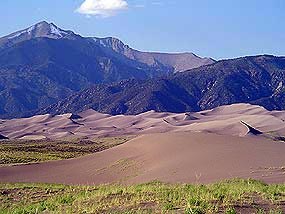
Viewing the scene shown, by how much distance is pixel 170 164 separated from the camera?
1468 inches

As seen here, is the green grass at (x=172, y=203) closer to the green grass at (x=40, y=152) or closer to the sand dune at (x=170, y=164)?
the sand dune at (x=170, y=164)

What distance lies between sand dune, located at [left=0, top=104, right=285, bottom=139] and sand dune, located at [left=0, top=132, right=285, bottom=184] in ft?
240

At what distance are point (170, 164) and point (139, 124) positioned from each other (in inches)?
5404

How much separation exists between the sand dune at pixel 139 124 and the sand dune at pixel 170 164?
7307cm

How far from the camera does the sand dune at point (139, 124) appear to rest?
138 meters

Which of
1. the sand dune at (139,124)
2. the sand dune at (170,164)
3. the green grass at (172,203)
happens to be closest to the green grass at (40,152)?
the sand dune at (170,164)

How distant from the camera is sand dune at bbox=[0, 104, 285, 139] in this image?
138m

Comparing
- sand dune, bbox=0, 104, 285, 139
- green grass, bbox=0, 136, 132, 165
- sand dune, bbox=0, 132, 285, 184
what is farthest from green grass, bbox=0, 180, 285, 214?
sand dune, bbox=0, 104, 285, 139

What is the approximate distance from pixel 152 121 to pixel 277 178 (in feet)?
484

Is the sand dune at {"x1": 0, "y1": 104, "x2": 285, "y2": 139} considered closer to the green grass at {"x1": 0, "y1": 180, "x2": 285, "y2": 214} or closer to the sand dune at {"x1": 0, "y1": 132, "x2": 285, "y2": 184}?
the sand dune at {"x1": 0, "y1": 132, "x2": 285, "y2": 184}

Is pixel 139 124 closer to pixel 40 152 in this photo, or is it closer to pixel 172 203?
pixel 40 152

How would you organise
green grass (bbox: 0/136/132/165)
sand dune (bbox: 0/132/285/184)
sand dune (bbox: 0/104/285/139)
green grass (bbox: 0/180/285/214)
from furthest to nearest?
sand dune (bbox: 0/104/285/139)
green grass (bbox: 0/136/132/165)
sand dune (bbox: 0/132/285/184)
green grass (bbox: 0/180/285/214)

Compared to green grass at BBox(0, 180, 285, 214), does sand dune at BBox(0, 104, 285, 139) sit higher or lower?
lower

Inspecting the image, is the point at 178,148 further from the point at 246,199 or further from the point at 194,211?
the point at 194,211
